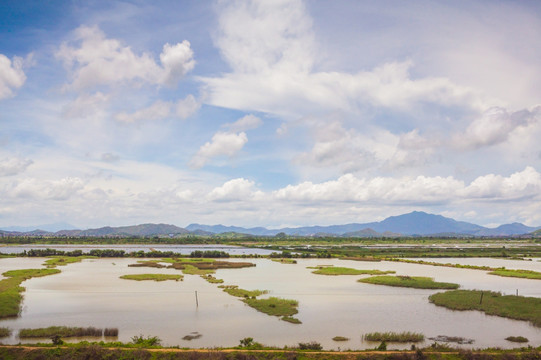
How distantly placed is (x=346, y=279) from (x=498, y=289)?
17133mm

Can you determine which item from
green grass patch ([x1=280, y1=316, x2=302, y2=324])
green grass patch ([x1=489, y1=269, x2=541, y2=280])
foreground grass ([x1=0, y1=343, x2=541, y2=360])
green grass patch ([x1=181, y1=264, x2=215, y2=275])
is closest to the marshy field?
green grass patch ([x1=280, y1=316, x2=302, y2=324])

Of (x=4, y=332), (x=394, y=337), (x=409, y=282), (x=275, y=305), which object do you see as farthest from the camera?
(x=409, y=282)

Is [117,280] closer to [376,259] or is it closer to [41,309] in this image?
[41,309]

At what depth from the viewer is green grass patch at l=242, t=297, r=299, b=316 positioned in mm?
32312

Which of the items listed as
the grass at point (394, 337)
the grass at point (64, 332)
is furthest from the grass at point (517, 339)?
the grass at point (64, 332)

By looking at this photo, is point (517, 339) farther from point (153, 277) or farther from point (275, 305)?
point (153, 277)

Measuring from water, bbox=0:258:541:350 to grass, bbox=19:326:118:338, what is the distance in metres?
0.98

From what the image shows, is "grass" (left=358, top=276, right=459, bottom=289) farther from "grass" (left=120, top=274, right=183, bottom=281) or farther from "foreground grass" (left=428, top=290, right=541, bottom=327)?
"grass" (left=120, top=274, right=183, bottom=281)

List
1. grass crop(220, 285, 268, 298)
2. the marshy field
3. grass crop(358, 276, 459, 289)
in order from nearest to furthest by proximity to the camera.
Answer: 1. the marshy field
2. grass crop(220, 285, 268, 298)
3. grass crop(358, 276, 459, 289)

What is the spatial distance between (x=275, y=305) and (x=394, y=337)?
11257 mm

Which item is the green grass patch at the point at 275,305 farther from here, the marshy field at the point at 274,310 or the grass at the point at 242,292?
the grass at the point at 242,292

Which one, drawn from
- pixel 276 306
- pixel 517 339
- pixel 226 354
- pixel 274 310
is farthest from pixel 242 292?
pixel 517 339

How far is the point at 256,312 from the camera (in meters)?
32.8

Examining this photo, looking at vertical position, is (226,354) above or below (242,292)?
above
